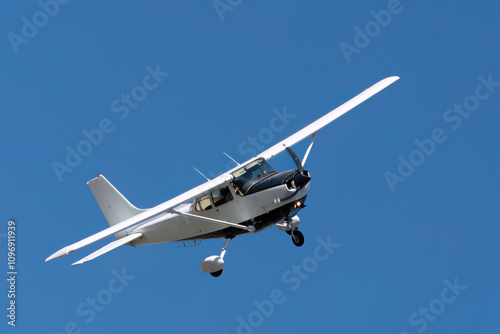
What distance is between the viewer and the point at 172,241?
38.5 meters

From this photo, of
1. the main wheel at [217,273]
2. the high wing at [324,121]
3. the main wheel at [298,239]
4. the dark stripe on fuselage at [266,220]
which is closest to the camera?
the dark stripe on fuselage at [266,220]

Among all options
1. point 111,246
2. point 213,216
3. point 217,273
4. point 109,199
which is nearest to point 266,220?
point 213,216

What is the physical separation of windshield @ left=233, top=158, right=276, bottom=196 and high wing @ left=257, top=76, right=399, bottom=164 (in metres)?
0.63

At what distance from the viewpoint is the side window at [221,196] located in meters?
36.7

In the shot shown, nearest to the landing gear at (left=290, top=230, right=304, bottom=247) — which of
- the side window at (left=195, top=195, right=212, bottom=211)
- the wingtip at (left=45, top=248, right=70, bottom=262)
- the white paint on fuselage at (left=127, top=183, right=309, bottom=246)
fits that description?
the white paint on fuselage at (left=127, top=183, right=309, bottom=246)

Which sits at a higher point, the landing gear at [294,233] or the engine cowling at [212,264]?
the engine cowling at [212,264]

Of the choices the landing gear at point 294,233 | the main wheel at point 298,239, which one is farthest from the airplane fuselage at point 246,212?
the main wheel at point 298,239

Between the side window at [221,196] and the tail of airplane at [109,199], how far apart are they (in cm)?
487

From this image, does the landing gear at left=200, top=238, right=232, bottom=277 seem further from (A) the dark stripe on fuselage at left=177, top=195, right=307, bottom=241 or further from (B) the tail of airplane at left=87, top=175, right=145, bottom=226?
(B) the tail of airplane at left=87, top=175, right=145, bottom=226

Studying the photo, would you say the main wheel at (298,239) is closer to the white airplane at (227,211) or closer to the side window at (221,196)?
the white airplane at (227,211)

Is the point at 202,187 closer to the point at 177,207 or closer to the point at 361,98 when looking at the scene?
the point at 177,207

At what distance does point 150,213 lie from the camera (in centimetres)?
3541

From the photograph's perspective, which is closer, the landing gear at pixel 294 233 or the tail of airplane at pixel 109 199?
the landing gear at pixel 294 233

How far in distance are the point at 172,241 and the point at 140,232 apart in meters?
1.31
